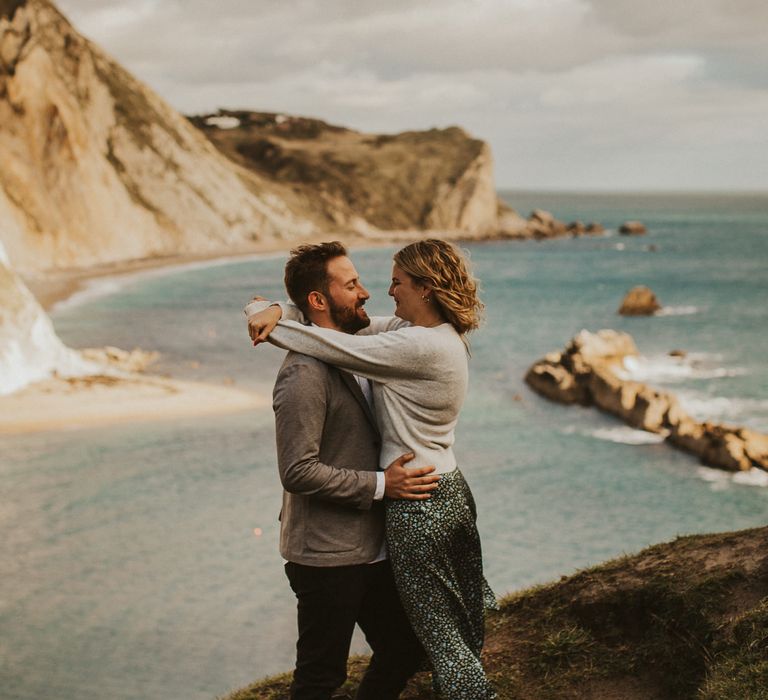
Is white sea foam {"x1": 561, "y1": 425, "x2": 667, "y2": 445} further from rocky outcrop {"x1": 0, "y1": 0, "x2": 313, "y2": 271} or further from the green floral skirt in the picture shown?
rocky outcrop {"x1": 0, "y1": 0, "x2": 313, "y2": 271}

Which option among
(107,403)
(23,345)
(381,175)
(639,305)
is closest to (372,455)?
(107,403)

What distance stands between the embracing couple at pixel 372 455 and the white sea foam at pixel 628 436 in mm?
21165

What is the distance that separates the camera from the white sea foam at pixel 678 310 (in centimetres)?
5209

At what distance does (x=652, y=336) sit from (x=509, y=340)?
7090 millimetres

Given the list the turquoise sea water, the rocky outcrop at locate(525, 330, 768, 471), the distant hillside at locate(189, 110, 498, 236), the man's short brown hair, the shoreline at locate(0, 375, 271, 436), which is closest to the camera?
the man's short brown hair

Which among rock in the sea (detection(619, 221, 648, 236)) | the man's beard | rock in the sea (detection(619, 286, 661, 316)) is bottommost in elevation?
rock in the sea (detection(619, 286, 661, 316))

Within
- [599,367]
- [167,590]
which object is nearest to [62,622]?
[167,590]

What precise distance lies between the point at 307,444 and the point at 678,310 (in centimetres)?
5349

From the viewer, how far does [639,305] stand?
2013 inches

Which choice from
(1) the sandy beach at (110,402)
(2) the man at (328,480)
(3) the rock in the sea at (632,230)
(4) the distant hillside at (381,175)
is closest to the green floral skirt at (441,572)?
(2) the man at (328,480)

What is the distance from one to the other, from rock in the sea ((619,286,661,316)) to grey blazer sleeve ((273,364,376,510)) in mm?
49400

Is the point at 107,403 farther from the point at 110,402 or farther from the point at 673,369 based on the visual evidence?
the point at 673,369

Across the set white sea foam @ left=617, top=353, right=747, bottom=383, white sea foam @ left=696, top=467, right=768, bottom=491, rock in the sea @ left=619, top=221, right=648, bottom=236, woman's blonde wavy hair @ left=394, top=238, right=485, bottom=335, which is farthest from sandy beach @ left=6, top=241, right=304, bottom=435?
rock in the sea @ left=619, top=221, right=648, bottom=236

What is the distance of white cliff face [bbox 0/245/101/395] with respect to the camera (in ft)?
84.7
